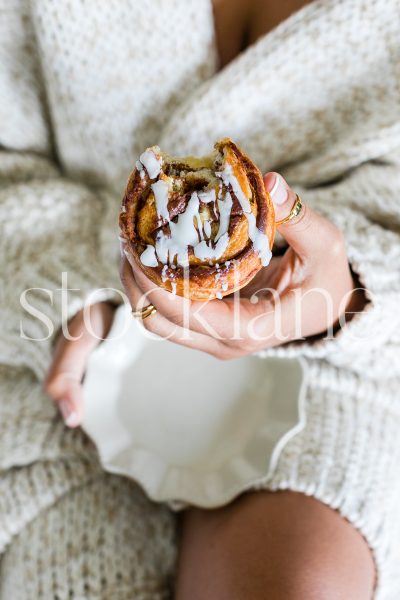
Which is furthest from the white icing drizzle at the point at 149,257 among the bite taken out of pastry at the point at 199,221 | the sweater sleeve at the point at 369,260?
→ the sweater sleeve at the point at 369,260

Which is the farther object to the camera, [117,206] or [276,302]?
[117,206]

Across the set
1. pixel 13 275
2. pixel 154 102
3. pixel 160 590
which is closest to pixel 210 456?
pixel 160 590

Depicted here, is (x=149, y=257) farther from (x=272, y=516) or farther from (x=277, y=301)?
(x=272, y=516)

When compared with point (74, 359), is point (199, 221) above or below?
above

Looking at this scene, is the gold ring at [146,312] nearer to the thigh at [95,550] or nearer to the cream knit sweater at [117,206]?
the cream knit sweater at [117,206]

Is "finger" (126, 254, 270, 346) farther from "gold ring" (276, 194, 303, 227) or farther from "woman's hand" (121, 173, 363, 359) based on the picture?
"gold ring" (276, 194, 303, 227)

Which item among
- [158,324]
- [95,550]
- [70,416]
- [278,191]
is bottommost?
[95,550]

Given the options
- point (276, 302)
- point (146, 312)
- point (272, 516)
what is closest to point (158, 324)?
point (146, 312)
